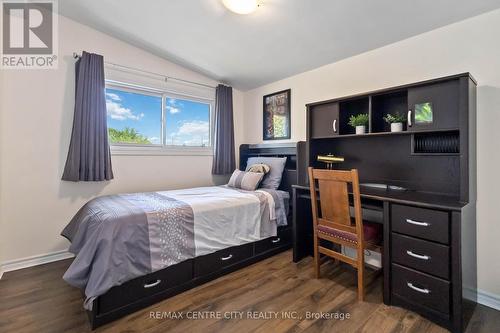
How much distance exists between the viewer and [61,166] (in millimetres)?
2539

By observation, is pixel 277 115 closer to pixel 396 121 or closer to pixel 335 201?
pixel 396 121

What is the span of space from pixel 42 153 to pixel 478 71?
396 cm

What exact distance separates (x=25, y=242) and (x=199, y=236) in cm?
188

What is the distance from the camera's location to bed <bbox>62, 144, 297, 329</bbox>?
4.96 ft

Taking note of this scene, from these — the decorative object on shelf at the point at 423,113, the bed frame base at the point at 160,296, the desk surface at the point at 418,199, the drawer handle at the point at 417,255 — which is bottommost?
the bed frame base at the point at 160,296

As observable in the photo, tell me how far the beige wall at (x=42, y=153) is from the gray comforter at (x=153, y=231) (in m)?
0.60

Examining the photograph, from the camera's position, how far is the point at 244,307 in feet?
5.69

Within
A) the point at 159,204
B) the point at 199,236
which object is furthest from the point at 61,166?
the point at 199,236

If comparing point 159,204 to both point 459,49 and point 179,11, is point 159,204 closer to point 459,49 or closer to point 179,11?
point 179,11

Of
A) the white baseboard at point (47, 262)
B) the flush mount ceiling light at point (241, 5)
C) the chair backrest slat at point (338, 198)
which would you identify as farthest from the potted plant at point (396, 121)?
the flush mount ceiling light at point (241, 5)

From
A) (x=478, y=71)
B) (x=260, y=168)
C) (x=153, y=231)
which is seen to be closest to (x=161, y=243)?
(x=153, y=231)

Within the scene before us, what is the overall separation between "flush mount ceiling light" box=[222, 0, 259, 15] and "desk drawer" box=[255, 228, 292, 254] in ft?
7.16

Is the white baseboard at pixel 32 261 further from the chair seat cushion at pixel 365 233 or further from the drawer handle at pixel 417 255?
the drawer handle at pixel 417 255

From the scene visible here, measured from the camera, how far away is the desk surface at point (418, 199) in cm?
150
